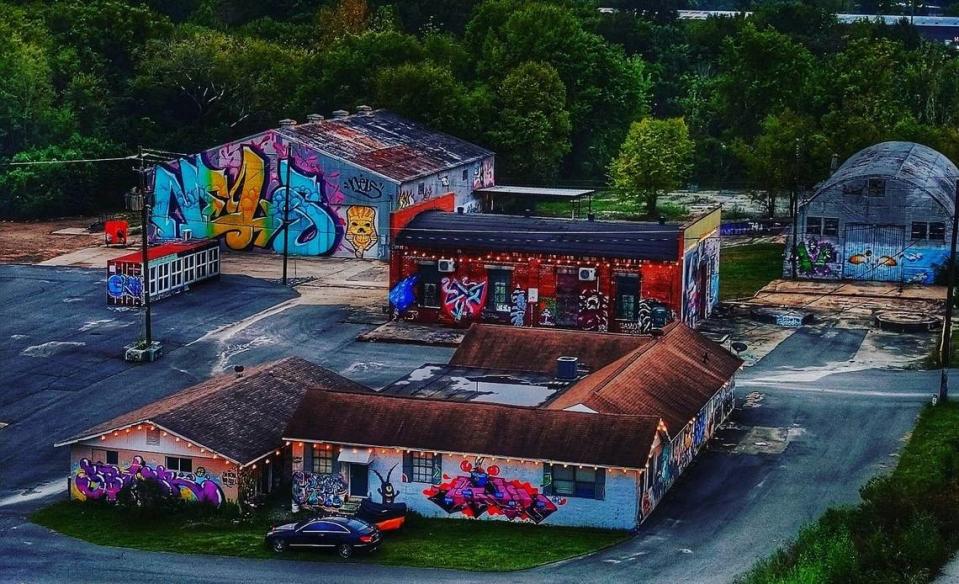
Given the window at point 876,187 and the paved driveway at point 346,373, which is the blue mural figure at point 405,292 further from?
the window at point 876,187

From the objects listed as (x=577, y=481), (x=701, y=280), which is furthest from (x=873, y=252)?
(x=577, y=481)

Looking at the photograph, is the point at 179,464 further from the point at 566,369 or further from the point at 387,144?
the point at 387,144

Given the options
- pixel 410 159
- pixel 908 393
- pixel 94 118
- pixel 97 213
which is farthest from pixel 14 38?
pixel 908 393

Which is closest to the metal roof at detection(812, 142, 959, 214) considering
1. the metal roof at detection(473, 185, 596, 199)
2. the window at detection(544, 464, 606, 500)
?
the metal roof at detection(473, 185, 596, 199)

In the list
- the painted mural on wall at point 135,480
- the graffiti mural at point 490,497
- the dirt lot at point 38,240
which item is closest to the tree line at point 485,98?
the dirt lot at point 38,240

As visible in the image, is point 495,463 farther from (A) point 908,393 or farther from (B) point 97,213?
(B) point 97,213

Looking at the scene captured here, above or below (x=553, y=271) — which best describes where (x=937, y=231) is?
above

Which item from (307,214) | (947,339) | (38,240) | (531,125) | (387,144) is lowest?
(947,339)

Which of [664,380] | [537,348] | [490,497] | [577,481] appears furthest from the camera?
[537,348]
